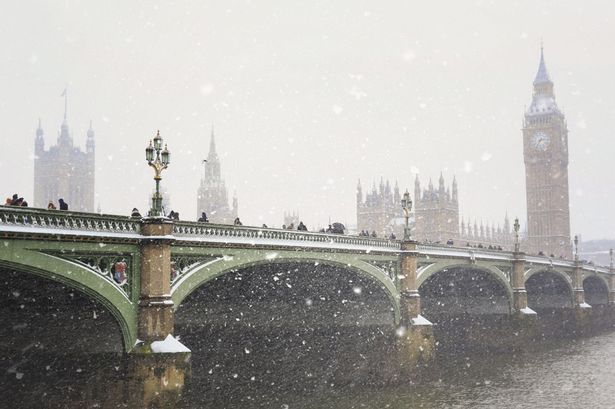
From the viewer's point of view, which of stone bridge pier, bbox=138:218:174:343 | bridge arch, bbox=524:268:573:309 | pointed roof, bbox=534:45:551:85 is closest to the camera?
stone bridge pier, bbox=138:218:174:343

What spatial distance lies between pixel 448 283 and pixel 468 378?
14391 millimetres

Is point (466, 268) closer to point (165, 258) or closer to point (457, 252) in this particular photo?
point (457, 252)

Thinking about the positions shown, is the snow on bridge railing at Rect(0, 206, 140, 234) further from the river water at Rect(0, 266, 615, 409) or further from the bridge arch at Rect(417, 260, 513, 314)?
the bridge arch at Rect(417, 260, 513, 314)

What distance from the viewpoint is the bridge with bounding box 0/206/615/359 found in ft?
65.4

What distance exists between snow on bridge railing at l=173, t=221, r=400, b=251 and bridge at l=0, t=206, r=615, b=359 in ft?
0.14

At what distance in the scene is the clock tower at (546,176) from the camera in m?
143

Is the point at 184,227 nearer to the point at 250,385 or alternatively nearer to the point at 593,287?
the point at 250,385

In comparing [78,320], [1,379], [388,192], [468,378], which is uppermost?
[388,192]

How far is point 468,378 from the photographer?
126 feet

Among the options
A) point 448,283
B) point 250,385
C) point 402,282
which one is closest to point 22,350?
point 250,385

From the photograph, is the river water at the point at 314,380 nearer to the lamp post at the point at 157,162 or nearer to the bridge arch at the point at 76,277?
the bridge arch at the point at 76,277

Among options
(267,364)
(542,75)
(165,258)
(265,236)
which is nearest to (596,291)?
(267,364)

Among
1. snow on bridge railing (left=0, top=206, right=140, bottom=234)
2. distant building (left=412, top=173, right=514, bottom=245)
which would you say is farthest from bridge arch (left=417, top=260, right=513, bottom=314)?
distant building (left=412, top=173, right=514, bottom=245)

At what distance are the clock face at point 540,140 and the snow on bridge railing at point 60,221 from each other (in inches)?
5199
